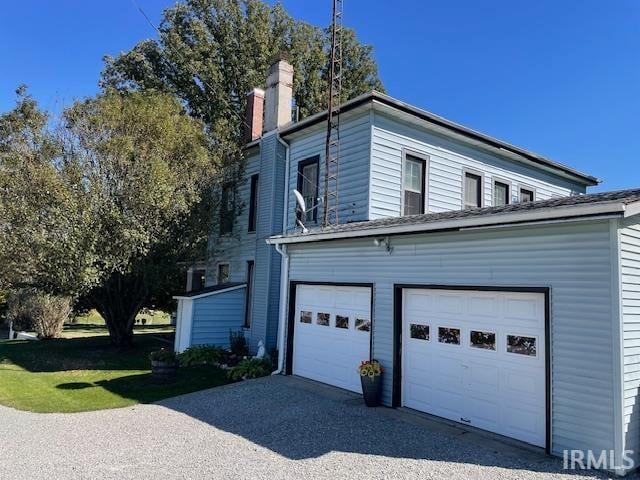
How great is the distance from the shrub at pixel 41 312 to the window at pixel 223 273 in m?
7.24

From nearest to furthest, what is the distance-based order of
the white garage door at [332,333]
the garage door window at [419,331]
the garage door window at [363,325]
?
the garage door window at [419,331] → the garage door window at [363,325] → the white garage door at [332,333]

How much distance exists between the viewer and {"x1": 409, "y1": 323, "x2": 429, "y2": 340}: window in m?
8.45

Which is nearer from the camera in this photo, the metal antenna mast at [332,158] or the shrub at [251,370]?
the shrub at [251,370]

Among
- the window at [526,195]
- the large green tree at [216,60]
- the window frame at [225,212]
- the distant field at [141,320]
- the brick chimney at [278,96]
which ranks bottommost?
the distant field at [141,320]

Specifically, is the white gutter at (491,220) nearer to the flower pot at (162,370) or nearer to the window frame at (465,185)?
the flower pot at (162,370)

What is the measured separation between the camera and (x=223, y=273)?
17.7m

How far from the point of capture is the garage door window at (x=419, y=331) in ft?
27.7

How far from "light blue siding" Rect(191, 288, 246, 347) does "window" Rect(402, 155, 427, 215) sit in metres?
6.25

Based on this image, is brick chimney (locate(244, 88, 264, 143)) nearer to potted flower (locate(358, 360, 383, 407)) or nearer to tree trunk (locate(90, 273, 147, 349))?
tree trunk (locate(90, 273, 147, 349))

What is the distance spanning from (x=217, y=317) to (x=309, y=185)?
16.8 ft

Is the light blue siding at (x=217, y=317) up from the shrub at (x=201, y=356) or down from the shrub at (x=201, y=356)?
up

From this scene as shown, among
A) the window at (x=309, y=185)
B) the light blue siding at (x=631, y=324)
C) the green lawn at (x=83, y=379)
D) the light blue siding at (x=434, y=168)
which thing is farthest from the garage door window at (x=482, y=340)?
the window at (x=309, y=185)

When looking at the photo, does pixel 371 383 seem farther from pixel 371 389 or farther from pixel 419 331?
pixel 419 331

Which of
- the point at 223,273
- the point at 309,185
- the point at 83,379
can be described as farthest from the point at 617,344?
the point at 223,273
